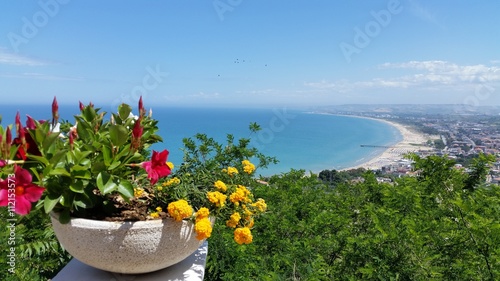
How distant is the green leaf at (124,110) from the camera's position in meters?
1.90

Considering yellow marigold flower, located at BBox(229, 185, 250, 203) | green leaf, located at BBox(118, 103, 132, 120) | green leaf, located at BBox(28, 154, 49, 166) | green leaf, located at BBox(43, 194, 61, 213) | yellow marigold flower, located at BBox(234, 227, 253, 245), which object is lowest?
yellow marigold flower, located at BBox(234, 227, 253, 245)

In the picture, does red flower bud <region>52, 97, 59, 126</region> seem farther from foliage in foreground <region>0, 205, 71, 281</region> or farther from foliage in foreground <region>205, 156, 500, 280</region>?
foliage in foreground <region>205, 156, 500, 280</region>

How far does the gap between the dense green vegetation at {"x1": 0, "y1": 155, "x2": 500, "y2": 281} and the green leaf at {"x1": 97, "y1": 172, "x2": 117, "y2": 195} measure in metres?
1.16

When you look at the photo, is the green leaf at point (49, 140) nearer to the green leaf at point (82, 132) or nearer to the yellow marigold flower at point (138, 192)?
the green leaf at point (82, 132)

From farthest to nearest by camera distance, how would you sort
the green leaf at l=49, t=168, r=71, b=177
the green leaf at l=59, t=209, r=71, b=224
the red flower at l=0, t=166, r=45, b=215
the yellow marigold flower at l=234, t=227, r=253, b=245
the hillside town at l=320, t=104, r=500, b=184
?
the hillside town at l=320, t=104, r=500, b=184 < the yellow marigold flower at l=234, t=227, r=253, b=245 < the green leaf at l=59, t=209, r=71, b=224 < the green leaf at l=49, t=168, r=71, b=177 < the red flower at l=0, t=166, r=45, b=215

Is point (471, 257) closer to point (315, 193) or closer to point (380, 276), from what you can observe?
point (380, 276)

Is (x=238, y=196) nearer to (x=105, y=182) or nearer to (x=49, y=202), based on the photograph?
(x=105, y=182)

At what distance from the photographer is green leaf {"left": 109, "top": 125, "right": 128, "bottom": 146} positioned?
4.78 feet

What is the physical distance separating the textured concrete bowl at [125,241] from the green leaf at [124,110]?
0.67 meters

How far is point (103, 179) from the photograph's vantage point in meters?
1.43

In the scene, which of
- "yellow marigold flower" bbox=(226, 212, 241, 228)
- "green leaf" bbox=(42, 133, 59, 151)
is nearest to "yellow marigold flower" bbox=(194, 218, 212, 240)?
"yellow marigold flower" bbox=(226, 212, 241, 228)

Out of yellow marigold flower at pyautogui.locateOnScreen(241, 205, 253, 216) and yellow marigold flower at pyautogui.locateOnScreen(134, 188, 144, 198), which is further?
yellow marigold flower at pyautogui.locateOnScreen(241, 205, 253, 216)

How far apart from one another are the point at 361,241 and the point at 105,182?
1960mm

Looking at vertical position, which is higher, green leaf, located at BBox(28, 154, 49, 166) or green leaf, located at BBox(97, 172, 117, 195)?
green leaf, located at BBox(28, 154, 49, 166)
